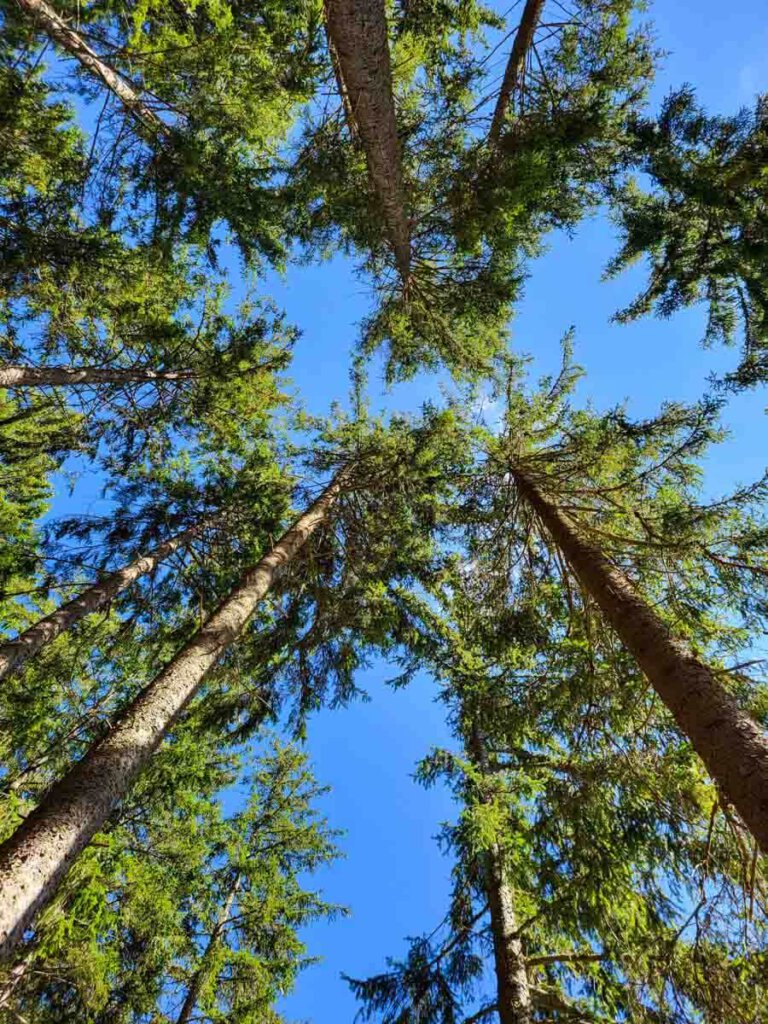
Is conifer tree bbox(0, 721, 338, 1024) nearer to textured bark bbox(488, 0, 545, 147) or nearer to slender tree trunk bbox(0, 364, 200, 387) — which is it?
slender tree trunk bbox(0, 364, 200, 387)

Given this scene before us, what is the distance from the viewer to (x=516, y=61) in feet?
22.6

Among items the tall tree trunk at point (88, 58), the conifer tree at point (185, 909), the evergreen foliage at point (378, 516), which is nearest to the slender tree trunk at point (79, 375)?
the evergreen foliage at point (378, 516)

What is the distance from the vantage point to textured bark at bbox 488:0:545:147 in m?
6.51

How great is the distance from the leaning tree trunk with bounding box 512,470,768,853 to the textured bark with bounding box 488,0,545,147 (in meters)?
5.98

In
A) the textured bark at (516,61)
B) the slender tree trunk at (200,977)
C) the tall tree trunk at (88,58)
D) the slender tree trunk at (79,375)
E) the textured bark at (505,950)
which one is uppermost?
the textured bark at (516,61)

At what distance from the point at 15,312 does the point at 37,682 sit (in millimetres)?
6023

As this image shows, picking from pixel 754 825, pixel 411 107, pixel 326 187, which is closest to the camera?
pixel 754 825

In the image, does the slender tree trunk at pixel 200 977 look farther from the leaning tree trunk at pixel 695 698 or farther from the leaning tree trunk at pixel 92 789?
the leaning tree trunk at pixel 695 698

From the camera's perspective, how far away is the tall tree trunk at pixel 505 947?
5.13 m

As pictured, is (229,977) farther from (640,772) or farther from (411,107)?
(411,107)

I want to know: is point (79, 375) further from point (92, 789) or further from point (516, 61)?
point (516, 61)

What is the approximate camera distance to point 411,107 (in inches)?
296

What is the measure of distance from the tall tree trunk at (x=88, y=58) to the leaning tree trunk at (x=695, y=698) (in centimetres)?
768

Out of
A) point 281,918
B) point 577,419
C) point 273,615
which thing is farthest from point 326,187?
point 281,918
